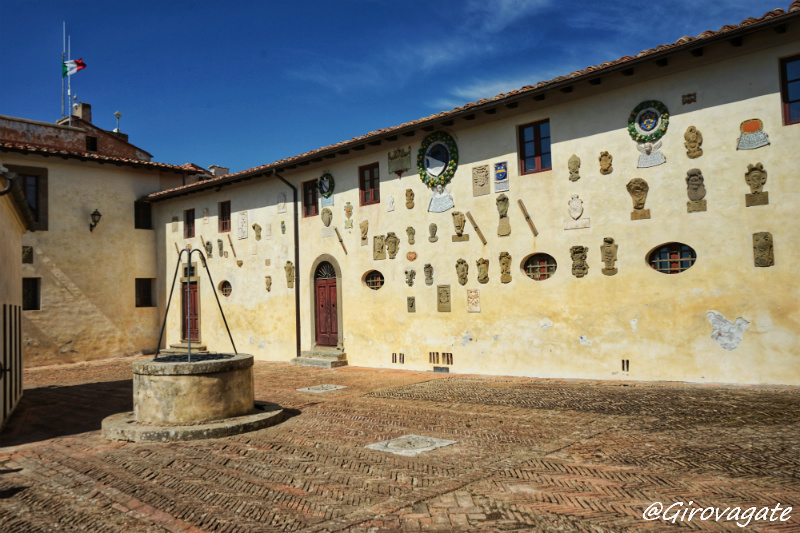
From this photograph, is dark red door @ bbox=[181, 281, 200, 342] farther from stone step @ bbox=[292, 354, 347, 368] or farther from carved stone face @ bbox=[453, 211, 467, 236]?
carved stone face @ bbox=[453, 211, 467, 236]

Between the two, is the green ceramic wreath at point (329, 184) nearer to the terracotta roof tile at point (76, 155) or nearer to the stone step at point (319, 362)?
the stone step at point (319, 362)

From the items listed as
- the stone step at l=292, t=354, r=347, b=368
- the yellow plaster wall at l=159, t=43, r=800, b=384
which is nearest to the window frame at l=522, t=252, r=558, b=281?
the yellow plaster wall at l=159, t=43, r=800, b=384

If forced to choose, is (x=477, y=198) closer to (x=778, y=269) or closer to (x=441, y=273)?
(x=441, y=273)

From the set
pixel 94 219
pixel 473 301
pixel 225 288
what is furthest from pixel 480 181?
pixel 94 219

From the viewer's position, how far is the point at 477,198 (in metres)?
14.0

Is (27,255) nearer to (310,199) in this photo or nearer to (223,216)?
(223,216)

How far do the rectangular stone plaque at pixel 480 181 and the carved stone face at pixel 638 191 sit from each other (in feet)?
10.5

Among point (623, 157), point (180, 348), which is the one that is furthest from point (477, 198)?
point (180, 348)

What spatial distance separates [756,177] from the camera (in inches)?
407

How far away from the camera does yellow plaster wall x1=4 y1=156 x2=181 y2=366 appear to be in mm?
20078

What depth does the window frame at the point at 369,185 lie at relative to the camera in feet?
53.7

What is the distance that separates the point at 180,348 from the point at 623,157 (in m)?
16.3

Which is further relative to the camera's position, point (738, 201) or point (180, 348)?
point (180, 348)

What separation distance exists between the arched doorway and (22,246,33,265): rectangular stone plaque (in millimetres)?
9898
